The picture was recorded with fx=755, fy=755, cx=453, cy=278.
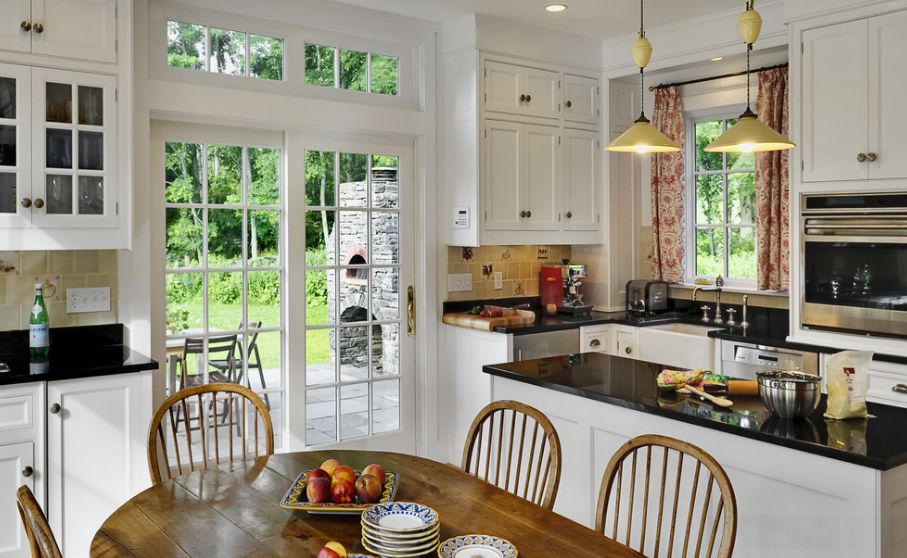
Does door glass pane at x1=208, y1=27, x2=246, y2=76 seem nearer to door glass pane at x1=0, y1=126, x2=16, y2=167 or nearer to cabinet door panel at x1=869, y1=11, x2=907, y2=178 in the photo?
door glass pane at x1=0, y1=126, x2=16, y2=167

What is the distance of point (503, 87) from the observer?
4633mm

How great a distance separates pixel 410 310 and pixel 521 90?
5.05 feet

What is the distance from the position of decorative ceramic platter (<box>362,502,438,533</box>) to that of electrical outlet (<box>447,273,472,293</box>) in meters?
2.96

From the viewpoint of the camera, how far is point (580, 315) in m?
5.03

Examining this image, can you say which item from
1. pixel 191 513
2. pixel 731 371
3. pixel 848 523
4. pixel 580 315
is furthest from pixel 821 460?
pixel 580 315

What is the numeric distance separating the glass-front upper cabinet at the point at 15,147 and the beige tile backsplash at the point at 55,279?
16.3 inches

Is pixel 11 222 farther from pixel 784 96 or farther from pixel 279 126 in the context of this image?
pixel 784 96

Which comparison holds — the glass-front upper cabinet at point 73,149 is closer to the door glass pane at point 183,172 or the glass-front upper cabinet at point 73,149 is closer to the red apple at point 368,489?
the door glass pane at point 183,172

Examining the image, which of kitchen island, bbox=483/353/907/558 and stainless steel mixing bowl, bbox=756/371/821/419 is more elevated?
stainless steel mixing bowl, bbox=756/371/821/419

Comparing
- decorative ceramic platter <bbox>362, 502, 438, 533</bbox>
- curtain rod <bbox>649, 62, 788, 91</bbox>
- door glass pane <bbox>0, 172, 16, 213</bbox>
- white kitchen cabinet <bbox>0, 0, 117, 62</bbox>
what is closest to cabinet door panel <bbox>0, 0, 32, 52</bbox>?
white kitchen cabinet <bbox>0, 0, 117, 62</bbox>

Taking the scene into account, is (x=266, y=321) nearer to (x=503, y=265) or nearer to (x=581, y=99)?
(x=503, y=265)

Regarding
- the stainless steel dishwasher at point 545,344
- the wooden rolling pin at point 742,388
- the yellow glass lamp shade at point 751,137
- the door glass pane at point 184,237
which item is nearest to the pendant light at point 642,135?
the yellow glass lamp shade at point 751,137

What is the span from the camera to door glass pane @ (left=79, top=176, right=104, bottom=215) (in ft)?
10.8

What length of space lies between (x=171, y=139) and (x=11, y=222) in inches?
37.2
